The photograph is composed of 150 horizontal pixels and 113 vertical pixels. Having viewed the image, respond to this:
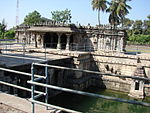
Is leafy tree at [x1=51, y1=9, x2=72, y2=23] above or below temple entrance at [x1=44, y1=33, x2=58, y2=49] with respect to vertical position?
above

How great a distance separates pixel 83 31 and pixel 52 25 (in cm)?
392

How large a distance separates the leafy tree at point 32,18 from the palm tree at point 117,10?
99.2 ft

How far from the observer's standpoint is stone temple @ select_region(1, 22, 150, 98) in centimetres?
1645

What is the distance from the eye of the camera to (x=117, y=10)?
25.7 meters

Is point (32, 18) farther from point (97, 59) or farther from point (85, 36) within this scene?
point (97, 59)

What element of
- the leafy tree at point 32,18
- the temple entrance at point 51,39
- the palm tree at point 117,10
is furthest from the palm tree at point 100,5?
the leafy tree at point 32,18

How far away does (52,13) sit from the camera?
171ft

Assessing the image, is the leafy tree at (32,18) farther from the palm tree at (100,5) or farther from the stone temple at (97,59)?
the stone temple at (97,59)

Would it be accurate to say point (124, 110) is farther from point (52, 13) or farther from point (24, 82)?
point (52, 13)

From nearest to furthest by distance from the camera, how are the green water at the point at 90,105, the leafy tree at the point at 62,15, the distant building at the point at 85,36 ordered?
the green water at the point at 90,105, the distant building at the point at 85,36, the leafy tree at the point at 62,15

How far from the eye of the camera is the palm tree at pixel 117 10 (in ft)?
84.1

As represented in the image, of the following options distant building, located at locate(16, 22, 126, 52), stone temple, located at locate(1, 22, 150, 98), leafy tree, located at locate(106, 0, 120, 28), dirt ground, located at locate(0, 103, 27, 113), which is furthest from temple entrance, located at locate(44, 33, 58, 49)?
dirt ground, located at locate(0, 103, 27, 113)

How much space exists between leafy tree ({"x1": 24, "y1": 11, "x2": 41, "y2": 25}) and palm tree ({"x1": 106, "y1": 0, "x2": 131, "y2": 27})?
30244mm

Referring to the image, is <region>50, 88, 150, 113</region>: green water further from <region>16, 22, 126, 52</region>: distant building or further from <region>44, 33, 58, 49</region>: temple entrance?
<region>44, 33, 58, 49</region>: temple entrance
